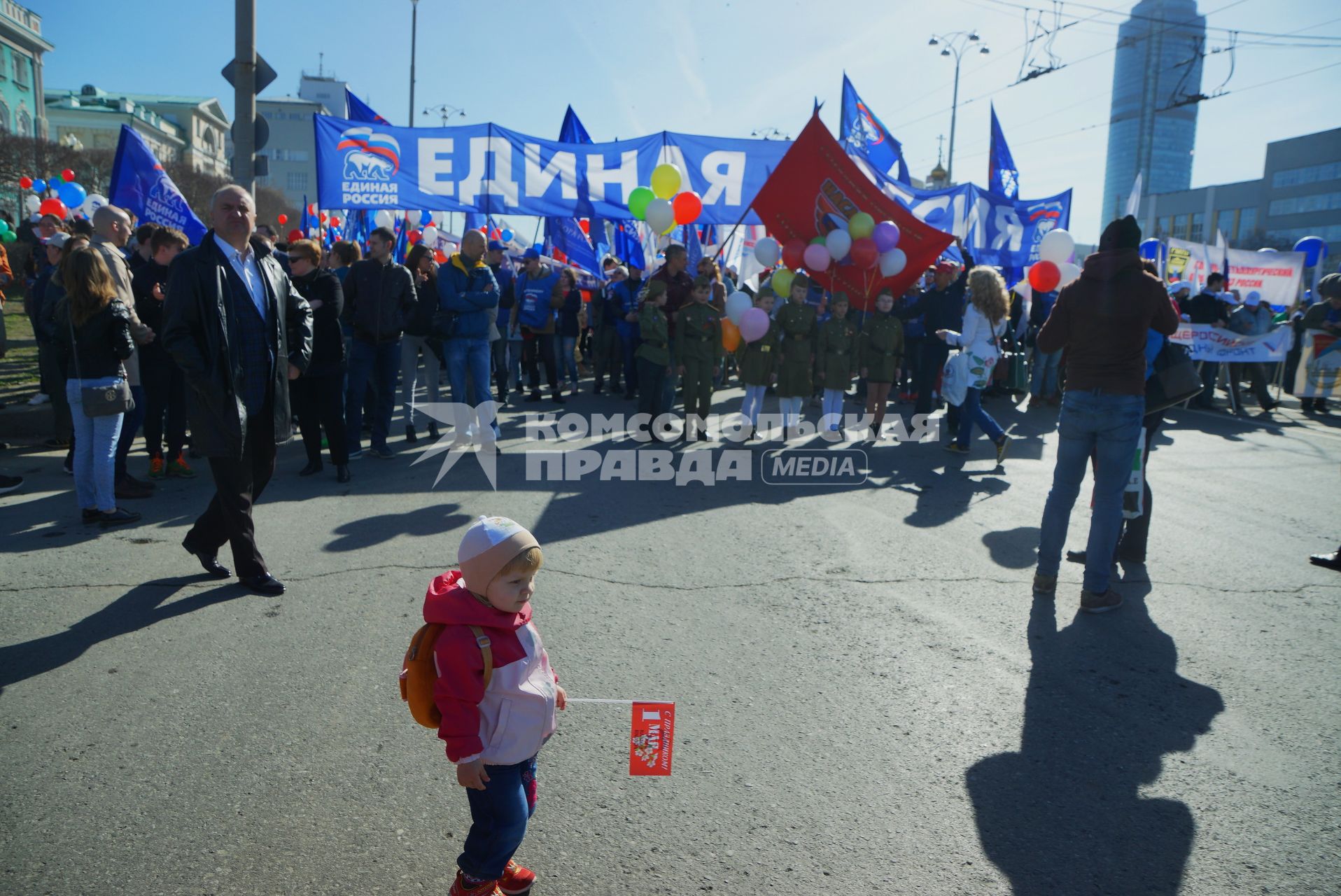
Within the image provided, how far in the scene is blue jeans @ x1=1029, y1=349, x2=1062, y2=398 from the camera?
12914 millimetres

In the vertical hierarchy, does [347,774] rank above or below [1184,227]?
below

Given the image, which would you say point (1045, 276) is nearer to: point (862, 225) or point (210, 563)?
point (862, 225)

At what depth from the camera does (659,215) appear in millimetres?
10602

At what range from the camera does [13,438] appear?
8219 mm

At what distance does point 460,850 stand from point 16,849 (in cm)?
126

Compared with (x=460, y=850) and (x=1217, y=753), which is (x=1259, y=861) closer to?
(x=1217, y=753)

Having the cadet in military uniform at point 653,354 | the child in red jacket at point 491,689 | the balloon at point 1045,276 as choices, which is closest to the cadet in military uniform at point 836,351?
the cadet in military uniform at point 653,354

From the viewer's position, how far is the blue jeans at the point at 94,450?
548 centimetres

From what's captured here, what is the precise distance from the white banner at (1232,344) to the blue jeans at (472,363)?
35.6 feet

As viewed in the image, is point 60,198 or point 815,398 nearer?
point 815,398

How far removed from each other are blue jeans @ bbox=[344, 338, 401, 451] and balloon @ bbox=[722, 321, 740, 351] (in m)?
3.71

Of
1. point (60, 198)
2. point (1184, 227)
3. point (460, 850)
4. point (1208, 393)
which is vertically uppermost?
point (1184, 227)

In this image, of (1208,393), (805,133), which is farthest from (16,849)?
(1208,393)

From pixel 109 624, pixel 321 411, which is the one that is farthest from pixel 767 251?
pixel 109 624
